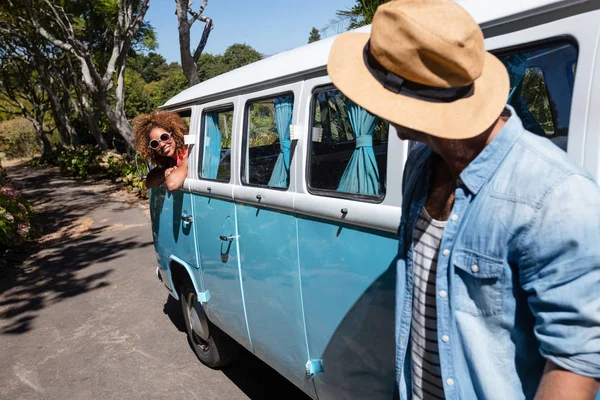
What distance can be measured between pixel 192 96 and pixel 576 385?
341 centimetres

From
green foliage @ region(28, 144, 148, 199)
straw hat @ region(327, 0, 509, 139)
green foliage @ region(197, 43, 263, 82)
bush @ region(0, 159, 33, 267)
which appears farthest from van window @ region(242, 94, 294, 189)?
green foliage @ region(197, 43, 263, 82)

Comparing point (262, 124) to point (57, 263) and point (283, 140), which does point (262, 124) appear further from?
point (57, 263)

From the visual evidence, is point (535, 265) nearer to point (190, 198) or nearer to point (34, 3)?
point (190, 198)

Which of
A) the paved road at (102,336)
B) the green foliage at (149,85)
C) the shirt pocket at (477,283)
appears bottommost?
the paved road at (102,336)

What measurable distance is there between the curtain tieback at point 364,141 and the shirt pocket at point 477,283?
99 centimetres

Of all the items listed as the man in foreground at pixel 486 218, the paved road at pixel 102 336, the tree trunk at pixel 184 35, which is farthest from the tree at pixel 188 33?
the man in foreground at pixel 486 218

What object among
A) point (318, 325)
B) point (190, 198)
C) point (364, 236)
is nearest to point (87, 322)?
point (190, 198)

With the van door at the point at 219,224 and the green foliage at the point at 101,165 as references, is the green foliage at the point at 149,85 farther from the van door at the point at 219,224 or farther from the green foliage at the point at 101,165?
the van door at the point at 219,224

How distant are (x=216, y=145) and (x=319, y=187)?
1505mm

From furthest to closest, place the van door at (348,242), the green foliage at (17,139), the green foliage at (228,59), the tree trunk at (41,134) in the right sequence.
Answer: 1. the green foliage at (228,59)
2. the green foliage at (17,139)
3. the tree trunk at (41,134)
4. the van door at (348,242)

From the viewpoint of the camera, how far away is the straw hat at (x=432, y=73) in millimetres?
1117

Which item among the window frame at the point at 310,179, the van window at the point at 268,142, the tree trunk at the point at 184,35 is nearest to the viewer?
the window frame at the point at 310,179

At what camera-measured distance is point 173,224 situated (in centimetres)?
418

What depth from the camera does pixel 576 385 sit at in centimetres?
109
